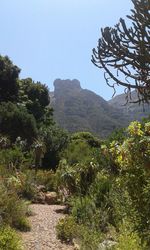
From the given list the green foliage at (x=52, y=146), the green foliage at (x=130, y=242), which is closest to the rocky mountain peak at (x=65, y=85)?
the green foliage at (x=52, y=146)

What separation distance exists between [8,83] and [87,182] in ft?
77.4

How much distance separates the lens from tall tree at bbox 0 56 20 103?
38594mm

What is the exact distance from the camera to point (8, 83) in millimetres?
38875

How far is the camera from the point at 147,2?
6.14 meters

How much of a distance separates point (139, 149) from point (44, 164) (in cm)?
2589

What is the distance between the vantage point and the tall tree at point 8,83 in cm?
3859

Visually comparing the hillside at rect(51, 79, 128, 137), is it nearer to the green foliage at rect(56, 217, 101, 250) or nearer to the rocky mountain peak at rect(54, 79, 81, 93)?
→ the rocky mountain peak at rect(54, 79, 81, 93)

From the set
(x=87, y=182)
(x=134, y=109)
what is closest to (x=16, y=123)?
(x=87, y=182)

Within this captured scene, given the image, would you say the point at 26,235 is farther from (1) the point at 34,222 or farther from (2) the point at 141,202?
(2) the point at 141,202

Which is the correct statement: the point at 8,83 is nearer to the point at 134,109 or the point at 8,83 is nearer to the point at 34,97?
the point at 34,97

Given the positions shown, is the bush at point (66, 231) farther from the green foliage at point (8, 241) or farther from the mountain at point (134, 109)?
the mountain at point (134, 109)

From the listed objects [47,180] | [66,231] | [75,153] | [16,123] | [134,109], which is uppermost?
[134,109]

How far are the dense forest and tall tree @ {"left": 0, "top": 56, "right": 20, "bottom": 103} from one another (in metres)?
0.09

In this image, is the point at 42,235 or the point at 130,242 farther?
the point at 42,235
